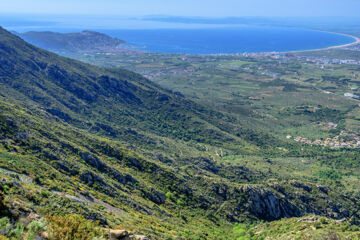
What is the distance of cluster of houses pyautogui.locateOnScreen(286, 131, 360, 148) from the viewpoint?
12457 cm

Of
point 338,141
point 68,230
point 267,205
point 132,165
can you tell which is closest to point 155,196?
point 132,165

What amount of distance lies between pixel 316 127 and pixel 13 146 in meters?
149

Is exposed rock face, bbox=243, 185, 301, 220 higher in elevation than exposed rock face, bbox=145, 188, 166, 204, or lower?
lower

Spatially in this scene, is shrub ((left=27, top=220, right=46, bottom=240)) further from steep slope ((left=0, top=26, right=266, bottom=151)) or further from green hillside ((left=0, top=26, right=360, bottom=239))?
steep slope ((left=0, top=26, right=266, bottom=151))

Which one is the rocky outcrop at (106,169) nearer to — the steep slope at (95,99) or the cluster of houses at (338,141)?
the steep slope at (95,99)

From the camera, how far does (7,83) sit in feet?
297

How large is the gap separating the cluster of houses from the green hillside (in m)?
9.70

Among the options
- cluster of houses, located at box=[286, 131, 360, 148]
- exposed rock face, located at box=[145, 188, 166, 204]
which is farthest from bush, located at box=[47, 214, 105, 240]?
cluster of houses, located at box=[286, 131, 360, 148]

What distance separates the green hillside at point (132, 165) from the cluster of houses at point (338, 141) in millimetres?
9698

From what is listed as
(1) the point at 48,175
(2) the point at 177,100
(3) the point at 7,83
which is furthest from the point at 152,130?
(1) the point at 48,175

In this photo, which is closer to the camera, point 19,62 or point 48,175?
point 48,175

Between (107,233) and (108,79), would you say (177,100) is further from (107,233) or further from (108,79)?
(107,233)

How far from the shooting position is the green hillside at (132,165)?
92.5ft

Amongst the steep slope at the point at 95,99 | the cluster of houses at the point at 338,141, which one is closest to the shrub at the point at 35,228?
the steep slope at the point at 95,99
